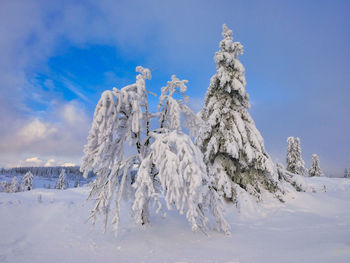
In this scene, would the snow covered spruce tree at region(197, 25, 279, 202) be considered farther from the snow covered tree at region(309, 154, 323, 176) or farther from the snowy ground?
the snow covered tree at region(309, 154, 323, 176)

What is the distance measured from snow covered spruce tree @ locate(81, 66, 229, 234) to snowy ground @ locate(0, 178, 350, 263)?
2.93 ft

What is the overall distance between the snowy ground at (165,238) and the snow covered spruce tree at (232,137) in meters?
2.28

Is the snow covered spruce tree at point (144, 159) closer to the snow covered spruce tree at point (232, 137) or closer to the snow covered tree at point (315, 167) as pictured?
the snow covered spruce tree at point (232, 137)

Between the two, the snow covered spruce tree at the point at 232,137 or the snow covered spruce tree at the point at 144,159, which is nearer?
the snow covered spruce tree at the point at 144,159

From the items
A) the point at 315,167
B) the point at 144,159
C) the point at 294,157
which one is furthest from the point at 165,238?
the point at 315,167

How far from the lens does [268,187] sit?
1423 centimetres

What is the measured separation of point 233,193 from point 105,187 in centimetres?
864

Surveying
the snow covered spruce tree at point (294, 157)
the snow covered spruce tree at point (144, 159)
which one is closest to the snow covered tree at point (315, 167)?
the snow covered spruce tree at point (294, 157)

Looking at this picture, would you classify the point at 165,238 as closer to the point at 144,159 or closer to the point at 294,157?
the point at 144,159

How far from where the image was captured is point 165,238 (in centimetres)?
808

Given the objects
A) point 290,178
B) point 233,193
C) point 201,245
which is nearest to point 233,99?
point 233,193

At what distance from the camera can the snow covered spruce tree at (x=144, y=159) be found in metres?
6.64

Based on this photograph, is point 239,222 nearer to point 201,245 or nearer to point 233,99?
point 201,245

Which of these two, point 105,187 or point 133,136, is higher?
point 133,136
